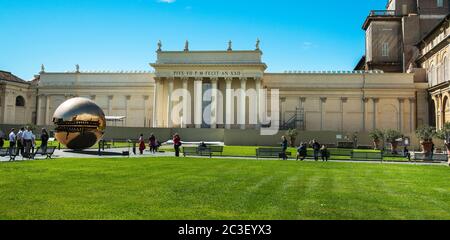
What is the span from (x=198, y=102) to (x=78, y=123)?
33324mm

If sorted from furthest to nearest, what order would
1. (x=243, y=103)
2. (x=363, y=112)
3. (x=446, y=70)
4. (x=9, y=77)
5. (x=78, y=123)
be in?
(x=9, y=77) < (x=363, y=112) < (x=243, y=103) < (x=446, y=70) < (x=78, y=123)

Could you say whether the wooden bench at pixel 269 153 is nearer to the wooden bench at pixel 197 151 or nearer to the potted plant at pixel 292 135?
the wooden bench at pixel 197 151

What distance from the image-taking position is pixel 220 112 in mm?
61969

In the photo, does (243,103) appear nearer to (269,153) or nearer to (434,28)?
(434,28)

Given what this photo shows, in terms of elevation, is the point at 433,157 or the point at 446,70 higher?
the point at 446,70

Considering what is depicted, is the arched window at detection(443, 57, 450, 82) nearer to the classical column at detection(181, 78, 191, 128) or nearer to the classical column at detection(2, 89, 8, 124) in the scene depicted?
the classical column at detection(181, 78, 191, 128)

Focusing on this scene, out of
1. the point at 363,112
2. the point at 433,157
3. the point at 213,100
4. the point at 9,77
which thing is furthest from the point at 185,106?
the point at 433,157

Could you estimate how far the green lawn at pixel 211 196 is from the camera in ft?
28.4

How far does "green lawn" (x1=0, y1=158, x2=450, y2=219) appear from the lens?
28.4ft

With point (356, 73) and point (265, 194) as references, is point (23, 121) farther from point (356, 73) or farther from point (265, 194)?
point (265, 194)

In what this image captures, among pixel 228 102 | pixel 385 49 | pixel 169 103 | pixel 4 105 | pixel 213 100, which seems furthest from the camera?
pixel 385 49

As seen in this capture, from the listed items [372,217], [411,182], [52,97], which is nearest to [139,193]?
[372,217]

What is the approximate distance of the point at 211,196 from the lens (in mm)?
11016
